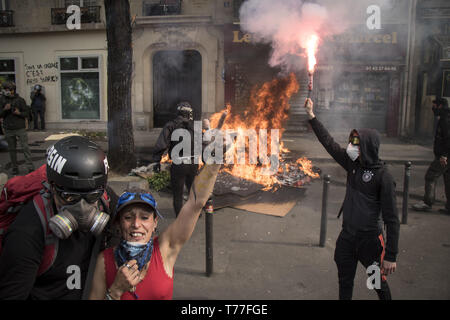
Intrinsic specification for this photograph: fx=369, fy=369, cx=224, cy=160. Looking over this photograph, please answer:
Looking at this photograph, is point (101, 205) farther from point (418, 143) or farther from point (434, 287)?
point (418, 143)

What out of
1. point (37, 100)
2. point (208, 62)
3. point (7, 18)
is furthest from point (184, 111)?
point (7, 18)

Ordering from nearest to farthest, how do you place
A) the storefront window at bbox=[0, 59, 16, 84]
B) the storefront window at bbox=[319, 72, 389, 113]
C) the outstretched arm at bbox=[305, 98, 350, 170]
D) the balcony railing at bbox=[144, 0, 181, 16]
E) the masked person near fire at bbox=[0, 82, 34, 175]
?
the outstretched arm at bbox=[305, 98, 350, 170] < the masked person near fire at bbox=[0, 82, 34, 175] < the storefront window at bbox=[319, 72, 389, 113] < the balcony railing at bbox=[144, 0, 181, 16] < the storefront window at bbox=[0, 59, 16, 84]

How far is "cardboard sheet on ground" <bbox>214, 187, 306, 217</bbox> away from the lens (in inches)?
260

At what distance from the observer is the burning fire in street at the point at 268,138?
321 inches

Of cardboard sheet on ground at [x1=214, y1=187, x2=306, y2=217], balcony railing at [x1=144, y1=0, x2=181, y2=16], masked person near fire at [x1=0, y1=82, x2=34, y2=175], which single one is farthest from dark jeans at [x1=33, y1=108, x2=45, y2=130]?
cardboard sheet on ground at [x1=214, y1=187, x2=306, y2=217]

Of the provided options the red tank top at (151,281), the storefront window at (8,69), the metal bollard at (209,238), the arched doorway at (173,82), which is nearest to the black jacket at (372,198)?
the metal bollard at (209,238)

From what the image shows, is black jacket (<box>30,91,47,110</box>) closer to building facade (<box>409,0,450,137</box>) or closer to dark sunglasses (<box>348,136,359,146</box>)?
building facade (<box>409,0,450,137</box>)

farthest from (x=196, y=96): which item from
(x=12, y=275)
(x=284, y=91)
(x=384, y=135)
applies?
(x=12, y=275)

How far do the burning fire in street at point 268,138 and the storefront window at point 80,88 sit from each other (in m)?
9.70

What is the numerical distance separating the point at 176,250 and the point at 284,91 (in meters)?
10.1

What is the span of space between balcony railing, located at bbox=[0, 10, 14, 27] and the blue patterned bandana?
19786 millimetres

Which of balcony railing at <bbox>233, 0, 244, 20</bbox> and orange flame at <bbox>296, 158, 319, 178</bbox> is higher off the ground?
balcony railing at <bbox>233, 0, 244, 20</bbox>

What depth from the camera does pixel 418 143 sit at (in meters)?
14.3

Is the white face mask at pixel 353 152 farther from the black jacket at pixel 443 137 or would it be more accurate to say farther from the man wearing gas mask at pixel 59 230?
the black jacket at pixel 443 137
